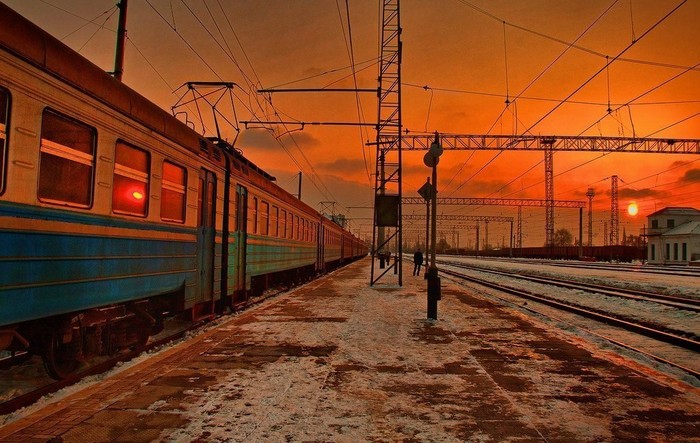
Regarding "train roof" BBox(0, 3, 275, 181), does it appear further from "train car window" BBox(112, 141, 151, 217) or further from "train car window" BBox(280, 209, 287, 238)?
"train car window" BBox(280, 209, 287, 238)

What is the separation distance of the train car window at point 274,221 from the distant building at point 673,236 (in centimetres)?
5517

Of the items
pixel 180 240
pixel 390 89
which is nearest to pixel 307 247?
pixel 390 89

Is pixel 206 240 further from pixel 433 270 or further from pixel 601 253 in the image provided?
pixel 601 253

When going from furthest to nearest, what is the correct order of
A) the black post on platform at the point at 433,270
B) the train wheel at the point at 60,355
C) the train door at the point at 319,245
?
the train door at the point at 319,245 < the black post on platform at the point at 433,270 < the train wheel at the point at 60,355

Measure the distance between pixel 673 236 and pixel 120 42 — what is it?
6706 cm

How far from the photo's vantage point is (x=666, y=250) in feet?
205

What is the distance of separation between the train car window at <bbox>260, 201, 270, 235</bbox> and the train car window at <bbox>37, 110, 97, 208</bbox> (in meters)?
7.92

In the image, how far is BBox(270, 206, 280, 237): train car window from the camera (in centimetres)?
1445

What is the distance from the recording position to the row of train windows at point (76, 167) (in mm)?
4512

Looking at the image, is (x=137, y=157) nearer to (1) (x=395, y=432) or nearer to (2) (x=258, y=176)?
(1) (x=395, y=432)

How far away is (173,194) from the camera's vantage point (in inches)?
295

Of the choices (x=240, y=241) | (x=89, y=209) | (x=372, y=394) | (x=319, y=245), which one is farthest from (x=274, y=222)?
(x=319, y=245)

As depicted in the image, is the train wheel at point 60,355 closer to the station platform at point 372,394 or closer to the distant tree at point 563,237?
the station platform at point 372,394

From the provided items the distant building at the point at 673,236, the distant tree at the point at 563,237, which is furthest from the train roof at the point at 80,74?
the distant tree at the point at 563,237
